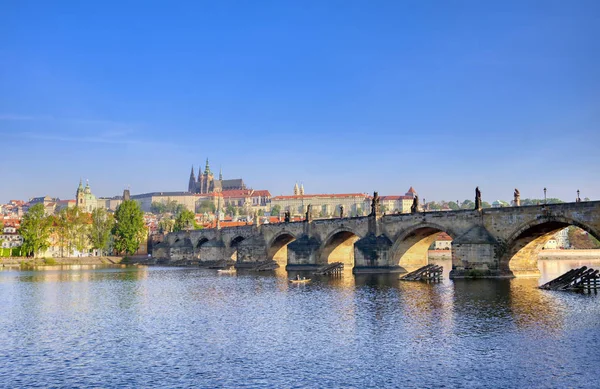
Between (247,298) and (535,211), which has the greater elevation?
(535,211)

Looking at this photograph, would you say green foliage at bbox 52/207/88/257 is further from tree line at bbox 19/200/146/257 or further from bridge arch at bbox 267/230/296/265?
bridge arch at bbox 267/230/296/265

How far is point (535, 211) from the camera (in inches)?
1889

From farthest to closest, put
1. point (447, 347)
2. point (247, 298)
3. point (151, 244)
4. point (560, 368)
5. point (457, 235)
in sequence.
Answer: point (151, 244)
point (457, 235)
point (247, 298)
point (447, 347)
point (560, 368)

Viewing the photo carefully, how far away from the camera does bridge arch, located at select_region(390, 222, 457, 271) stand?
6238 cm

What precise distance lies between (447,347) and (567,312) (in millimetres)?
11390

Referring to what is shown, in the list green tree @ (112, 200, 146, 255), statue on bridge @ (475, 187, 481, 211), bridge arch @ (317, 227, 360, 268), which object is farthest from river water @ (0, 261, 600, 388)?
green tree @ (112, 200, 146, 255)

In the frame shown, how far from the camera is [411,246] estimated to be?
6519 centimetres

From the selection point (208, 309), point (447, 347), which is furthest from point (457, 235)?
point (447, 347)

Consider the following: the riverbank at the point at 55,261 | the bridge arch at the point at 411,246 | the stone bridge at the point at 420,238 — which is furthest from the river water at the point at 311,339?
the riverbank at the point at 55,261

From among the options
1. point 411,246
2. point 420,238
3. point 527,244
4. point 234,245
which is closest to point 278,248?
point 234,245

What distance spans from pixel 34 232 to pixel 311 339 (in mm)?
92070

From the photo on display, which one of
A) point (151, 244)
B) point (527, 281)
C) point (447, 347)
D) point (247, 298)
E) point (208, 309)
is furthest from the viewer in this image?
point (151, 244)

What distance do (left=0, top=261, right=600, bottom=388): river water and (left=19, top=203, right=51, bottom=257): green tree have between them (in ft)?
214

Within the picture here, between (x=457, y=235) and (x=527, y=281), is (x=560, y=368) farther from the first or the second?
(x=457, y=235)
